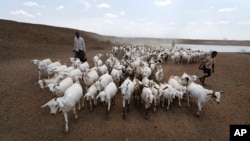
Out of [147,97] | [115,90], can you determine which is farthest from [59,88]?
[147,97]

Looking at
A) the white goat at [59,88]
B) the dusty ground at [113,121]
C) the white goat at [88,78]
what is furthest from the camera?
the white goat at [88,78]

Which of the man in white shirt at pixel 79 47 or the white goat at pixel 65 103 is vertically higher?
the man in white shirt at pixel 79 47

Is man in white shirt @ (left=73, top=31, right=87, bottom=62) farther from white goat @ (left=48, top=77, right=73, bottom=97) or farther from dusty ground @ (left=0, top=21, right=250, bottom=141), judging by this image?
white goat @ (left=48, top=77, right=73, bottom=97)

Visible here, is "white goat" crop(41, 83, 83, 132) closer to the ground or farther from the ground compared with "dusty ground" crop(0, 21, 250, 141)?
farther from the ground

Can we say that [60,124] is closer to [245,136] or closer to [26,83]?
[26,83]

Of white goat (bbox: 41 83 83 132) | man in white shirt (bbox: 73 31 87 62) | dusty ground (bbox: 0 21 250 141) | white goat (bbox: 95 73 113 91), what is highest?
man in white shirt (bbox: 73 31 87 62)

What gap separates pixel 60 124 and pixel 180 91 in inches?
167

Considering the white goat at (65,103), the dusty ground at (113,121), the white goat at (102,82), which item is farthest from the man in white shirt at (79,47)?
the white goat at (65,103)

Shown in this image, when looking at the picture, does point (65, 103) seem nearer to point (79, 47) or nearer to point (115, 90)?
point (115, 90)

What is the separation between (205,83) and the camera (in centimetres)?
1157

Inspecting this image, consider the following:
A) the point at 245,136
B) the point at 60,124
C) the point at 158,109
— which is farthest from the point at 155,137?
the point at 60,124

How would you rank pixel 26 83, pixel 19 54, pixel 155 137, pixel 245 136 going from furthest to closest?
pixel 19 54
pixel 26 83
pixel 155 137
pixel 245 136

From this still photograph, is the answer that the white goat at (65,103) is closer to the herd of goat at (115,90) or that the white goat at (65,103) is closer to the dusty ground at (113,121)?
the herd of goat at (115,90)

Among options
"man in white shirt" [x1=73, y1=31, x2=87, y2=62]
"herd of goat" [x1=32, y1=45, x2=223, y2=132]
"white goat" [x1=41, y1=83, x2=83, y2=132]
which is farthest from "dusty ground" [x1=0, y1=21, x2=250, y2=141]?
"man in white shirt" [x1=73, y1=31, x2=87, y2=62]
